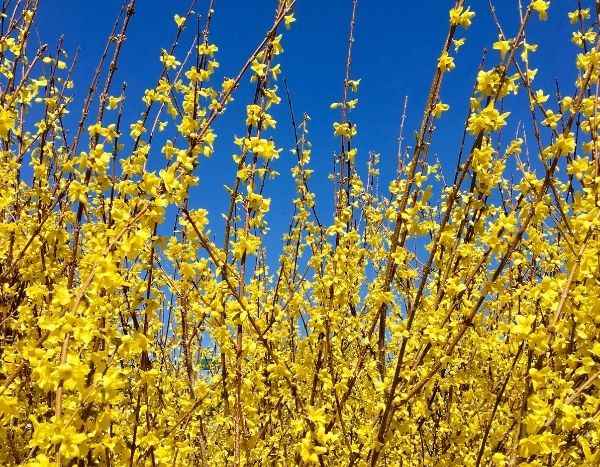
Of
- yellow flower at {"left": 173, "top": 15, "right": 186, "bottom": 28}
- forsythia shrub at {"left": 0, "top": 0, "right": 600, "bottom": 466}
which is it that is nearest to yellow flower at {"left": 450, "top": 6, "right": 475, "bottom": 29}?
forsythia shrub at {"left": 0, "top": 0, "right": 600, "bottom": 466}

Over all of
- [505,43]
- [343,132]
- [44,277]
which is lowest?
[44,277]

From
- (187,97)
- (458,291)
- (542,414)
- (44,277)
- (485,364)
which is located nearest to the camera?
(542,414)

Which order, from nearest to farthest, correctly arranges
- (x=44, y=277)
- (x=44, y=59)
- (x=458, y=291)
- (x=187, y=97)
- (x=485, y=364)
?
(x=458, y=291) → (x=187, y=97) → (x=44, y=277) → (x=44, y=59) → (x=485, y=364)

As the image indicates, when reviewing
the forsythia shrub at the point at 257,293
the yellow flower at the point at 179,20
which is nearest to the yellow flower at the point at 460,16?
the forsythia shrub at the point at 257,293

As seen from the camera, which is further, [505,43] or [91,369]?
[505,43]

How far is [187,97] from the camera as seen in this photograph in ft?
9.78

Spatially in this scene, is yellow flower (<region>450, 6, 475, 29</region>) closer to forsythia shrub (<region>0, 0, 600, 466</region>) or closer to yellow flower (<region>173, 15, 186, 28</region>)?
forsythia shrub (<region>0, 0, 600, 466</region>)

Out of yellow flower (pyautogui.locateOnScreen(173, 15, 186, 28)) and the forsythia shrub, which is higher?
yellow flower (pyautogui.locateOnScreen(173, 15, 186, 28))

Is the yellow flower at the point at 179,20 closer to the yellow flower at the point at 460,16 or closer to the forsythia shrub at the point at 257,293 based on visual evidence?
the forsythia shrub at the point at 257,293

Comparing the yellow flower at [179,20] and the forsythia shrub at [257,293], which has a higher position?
the yellow flower at [179,20]

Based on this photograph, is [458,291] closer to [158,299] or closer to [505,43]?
[505,43]

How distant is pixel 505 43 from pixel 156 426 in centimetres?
273

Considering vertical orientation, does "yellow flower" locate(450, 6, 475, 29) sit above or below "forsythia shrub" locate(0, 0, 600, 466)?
above

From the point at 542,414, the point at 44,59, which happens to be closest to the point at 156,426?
the point at 542,414
